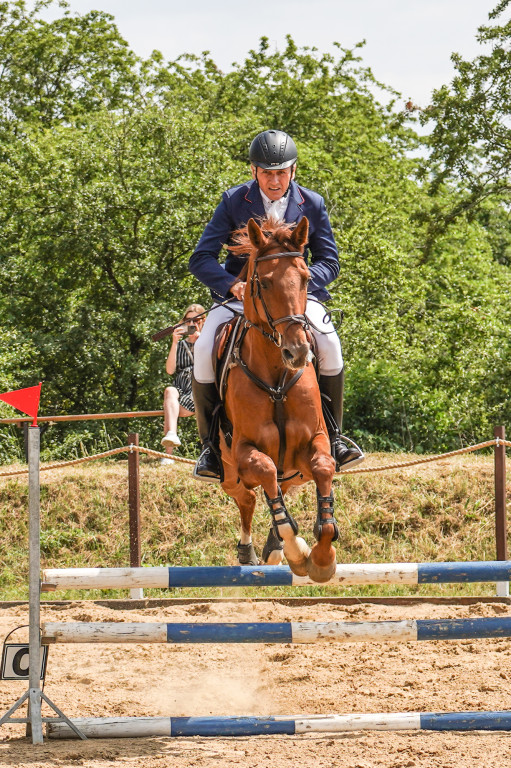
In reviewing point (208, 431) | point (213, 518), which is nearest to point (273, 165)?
point (208, 431)

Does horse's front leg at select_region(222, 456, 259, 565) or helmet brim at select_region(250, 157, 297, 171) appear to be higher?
helmet brim at select_region(250, 157, 297, 171)

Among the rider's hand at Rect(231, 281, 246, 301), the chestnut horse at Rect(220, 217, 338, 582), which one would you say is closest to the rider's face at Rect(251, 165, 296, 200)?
the chestnut horse at Rect(220, 217, 338, 582)

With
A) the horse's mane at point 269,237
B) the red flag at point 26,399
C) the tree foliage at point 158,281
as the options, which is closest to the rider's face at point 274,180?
the horse's mane at point 269,237

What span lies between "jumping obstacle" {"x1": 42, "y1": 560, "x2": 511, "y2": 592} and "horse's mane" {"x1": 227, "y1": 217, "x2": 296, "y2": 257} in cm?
193

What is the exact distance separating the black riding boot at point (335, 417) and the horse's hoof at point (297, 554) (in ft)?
2.83

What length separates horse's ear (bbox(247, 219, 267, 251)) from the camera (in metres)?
5.27

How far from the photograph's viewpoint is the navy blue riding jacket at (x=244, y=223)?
19.9 ft

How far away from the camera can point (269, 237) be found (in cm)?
534

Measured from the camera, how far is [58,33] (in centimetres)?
2628

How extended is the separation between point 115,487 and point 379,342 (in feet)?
21.1

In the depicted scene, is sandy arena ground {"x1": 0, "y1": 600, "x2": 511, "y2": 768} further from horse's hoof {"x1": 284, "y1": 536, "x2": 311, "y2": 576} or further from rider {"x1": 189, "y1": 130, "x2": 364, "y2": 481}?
rider {"x1": 189, "y1": 130, "x2": 364, "y2": 481}

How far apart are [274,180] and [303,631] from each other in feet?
9.32

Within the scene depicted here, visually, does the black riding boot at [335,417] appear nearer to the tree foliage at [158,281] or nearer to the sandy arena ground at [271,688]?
the sandy arena ground at [271,688]

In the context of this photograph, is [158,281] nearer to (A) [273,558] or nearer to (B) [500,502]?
(B) [500,502]
